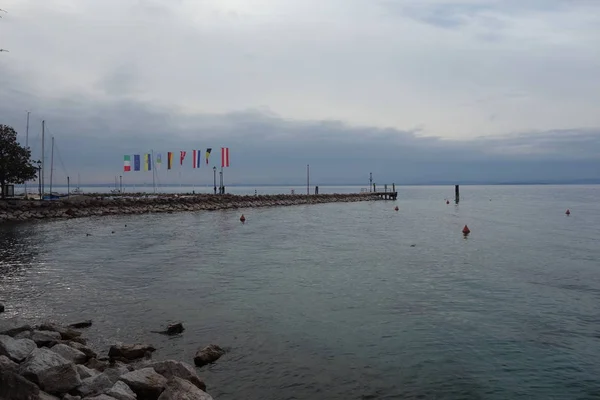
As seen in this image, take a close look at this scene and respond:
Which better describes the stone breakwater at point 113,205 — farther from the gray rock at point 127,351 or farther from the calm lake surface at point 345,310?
the gray rock at point 127,351

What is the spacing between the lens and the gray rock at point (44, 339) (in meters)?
9.84

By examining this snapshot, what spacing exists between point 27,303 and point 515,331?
14.3 metres

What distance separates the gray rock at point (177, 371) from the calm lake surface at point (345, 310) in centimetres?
67

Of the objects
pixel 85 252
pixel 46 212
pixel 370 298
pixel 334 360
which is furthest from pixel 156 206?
pixel 334 360

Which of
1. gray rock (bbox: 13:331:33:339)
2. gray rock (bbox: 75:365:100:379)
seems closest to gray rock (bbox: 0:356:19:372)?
gray rock (bbox: 75:365:100:379)

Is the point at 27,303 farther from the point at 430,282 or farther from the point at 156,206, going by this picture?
the point at 156,206

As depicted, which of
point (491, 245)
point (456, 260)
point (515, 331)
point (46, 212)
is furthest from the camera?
point (46, 212)

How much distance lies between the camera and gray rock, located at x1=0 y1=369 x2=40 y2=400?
6.24 meters

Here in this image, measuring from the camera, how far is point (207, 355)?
10008 millimetres

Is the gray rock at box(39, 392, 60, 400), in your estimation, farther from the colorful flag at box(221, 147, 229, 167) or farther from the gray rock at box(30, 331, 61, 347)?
the colorful flag at box(221, 147, 229, 167)

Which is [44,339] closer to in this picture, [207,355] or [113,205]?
[207,355]

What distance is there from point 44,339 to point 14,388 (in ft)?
12.8

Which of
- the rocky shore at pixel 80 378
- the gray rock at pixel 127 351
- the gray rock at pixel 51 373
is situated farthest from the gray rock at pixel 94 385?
the gray rock at pixel 127 351

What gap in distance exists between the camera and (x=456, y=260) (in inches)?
941
